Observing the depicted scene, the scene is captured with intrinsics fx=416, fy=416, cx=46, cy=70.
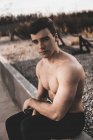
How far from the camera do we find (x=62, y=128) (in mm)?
3145

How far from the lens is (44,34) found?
3092 mm

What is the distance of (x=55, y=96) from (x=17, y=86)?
119 inches

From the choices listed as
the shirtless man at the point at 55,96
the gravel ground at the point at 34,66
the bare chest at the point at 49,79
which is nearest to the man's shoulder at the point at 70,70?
the shirtless man at the point at 55,96

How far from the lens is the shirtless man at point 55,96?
2.96 m

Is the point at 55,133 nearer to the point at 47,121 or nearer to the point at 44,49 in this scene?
the point at 47,121

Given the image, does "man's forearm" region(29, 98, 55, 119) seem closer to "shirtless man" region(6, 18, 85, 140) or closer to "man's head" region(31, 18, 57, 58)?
"shirtless man" region(6, 18, 85, 140)

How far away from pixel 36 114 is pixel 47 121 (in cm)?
17

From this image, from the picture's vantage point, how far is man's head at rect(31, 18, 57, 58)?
122 inches

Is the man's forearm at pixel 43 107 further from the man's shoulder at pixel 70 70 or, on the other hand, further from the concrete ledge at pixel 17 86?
the concrete ledge at pixel 17 86

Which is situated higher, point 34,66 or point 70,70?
point 70,70

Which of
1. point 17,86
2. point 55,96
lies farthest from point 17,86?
point 55,96

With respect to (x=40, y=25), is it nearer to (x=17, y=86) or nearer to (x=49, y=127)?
(x=49, y=127)

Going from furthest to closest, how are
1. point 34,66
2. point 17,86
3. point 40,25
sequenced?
point 34,66 < point 17,86 < point 40,25

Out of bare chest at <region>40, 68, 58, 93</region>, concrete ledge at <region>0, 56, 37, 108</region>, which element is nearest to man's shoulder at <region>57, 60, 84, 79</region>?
bare chest at <region>40, 68, 58, 93</region>
